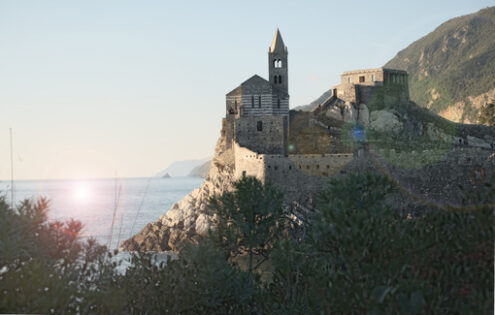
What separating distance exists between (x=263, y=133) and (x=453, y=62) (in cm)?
1784

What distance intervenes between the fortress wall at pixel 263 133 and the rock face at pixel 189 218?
108 inches

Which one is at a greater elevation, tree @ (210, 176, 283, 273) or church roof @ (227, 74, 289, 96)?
church roof @ (227, 74, 289, 96)

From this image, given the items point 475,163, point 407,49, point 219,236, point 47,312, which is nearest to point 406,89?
point 407,49

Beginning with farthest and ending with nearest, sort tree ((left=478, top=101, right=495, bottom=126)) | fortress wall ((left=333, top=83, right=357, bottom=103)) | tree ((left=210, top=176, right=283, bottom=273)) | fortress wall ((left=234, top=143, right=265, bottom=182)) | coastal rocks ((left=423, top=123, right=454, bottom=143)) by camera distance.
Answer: tree ((left=478, top=101, right=495, bottom=126)) → coastal rocks ((left=423, top=123, right=454, bottom=143)) → fortress wall ((left=333, top=83, right=357, bottom=103)) → fortress wall ((left=234, top=143, right=265, bottom=182)) → tree ((left=210, top=176, right=283, bottom=273))

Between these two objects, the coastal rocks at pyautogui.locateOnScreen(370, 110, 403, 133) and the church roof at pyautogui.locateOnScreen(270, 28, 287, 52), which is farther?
the coastal rocks at pyautogui.locateOnScreen(370, 110, 403, 133)

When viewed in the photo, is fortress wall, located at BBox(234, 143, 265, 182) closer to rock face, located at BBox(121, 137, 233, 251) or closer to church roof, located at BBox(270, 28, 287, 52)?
rock face, located at BBox(121, 137, 233, 251)

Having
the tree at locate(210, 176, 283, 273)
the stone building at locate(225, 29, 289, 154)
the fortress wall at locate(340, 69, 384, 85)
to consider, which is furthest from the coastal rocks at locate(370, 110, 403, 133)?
the tree at locate(210, 176, 283, 273)

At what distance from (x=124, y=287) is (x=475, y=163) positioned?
28948 mm

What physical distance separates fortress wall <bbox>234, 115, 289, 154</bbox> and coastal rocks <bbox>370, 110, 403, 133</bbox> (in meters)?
15.6

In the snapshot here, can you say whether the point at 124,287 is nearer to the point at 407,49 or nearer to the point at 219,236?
the point at 219,236

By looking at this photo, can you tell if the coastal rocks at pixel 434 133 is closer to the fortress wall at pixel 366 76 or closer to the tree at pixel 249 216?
the fortress wall at pixel 366 76

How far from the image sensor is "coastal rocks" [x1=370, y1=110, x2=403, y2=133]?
55.8m

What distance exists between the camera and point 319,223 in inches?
593

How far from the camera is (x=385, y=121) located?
56375 mm
